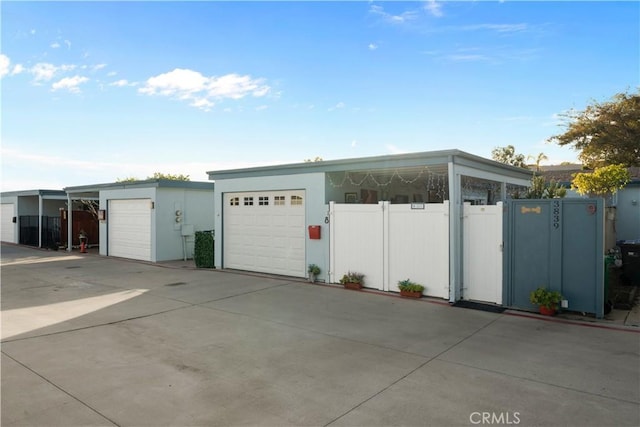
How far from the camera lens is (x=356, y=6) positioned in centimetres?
1080

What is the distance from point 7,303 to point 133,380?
19.1 ft

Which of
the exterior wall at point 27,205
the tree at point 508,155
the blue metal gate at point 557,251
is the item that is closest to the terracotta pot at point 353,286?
the blue metal gate at point 557,251

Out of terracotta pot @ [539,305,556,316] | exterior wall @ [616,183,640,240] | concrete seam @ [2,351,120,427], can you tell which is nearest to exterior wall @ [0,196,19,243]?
concrete seam @ [2,351,120,427]

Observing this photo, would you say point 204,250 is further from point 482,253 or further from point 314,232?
point 482,253

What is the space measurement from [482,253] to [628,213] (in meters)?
13.1

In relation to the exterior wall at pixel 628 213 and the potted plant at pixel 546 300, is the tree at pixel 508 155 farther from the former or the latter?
the potted plant at pixel 546 300

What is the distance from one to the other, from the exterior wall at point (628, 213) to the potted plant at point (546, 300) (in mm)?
13007

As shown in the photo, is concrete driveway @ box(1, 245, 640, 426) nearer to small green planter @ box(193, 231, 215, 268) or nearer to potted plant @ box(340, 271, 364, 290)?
potted plant @ box(340, 271, 364, 290)

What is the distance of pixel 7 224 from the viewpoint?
25766 mm

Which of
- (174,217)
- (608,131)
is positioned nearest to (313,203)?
(174,217)

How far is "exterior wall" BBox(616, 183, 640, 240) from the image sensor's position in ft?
55.2

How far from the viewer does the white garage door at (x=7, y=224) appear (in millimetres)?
25016

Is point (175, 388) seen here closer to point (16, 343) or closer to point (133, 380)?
point (133, 380)

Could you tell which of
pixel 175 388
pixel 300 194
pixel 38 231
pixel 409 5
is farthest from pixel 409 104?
pixel 38 231
